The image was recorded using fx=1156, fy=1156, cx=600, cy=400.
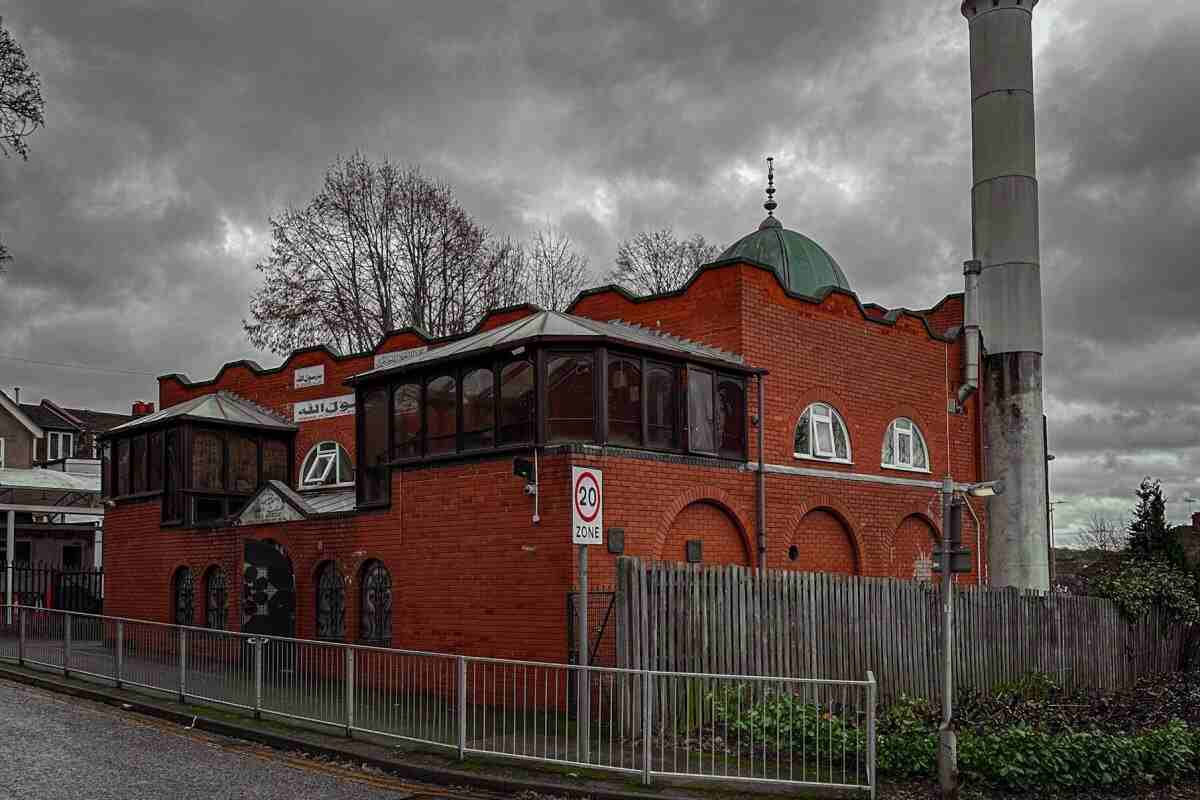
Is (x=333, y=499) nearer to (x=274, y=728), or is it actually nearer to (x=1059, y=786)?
(x=274, y=728)

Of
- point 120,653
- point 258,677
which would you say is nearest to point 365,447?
point 120,653

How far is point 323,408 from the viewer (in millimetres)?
23766

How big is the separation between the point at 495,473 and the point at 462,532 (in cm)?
103

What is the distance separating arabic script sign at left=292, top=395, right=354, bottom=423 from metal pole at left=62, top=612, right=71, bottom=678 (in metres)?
7.33

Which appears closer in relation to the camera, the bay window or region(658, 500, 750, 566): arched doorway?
the bay window

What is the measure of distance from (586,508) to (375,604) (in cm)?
677

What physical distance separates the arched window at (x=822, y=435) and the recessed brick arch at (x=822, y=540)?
0.75 metres

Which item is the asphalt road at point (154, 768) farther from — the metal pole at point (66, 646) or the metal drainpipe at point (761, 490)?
the metal drainpipe at point (761, 490)

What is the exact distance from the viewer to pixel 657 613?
12734 mm

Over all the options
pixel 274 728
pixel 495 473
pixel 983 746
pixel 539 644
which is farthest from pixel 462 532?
pixel 983 746

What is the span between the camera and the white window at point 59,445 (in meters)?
51.1

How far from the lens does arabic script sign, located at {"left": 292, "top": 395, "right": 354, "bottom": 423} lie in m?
23.2

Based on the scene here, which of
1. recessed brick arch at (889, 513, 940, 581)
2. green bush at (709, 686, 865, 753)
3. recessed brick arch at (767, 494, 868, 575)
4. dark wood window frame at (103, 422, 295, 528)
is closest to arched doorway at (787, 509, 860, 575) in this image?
recessed brick arch at (767, 494, 868, 575)

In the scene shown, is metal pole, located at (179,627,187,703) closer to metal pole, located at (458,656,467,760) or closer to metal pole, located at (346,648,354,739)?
metal pole, located at (346,648,354,739)
